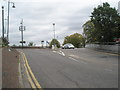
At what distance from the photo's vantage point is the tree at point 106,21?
32.9 meters

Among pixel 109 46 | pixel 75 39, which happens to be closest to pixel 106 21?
pixel 109 46

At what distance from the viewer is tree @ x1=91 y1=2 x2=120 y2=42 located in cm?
3291

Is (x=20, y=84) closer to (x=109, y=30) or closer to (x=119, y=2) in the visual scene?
(x=109, y=30)

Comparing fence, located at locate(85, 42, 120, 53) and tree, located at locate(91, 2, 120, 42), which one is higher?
tree, located at locate(91, 2, 120, 42)

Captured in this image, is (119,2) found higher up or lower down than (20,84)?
higher up

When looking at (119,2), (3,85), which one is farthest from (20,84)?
(119,2)

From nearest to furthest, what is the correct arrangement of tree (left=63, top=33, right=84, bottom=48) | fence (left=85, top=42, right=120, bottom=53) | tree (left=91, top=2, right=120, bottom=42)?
fence (left=85, top=42, right=120, bottom=53), tree (left=91, top=2, right=120, bottom=42), tree (left=63, top=33, right=84, bottom=48)

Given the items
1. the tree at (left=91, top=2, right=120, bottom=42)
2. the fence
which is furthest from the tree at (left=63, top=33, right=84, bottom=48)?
the tree at (left=91, top=2, right=120, bottom=42)

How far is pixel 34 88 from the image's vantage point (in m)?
8.55

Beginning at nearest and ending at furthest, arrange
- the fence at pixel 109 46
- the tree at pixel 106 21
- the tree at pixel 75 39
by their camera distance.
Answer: the fence at pixel 109 46 < the tree at pixel 106 21 < the tree at pixel 75 39

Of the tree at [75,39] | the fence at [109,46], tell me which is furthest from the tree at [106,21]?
the tree at [75,39]

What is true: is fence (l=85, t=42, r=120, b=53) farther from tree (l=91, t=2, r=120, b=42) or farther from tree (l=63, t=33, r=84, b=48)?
tree (l=63, t=33, r=84, b=48)

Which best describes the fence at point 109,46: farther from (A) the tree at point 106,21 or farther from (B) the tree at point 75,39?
(B) the tree at point 75,39

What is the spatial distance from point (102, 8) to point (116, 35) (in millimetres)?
4870
